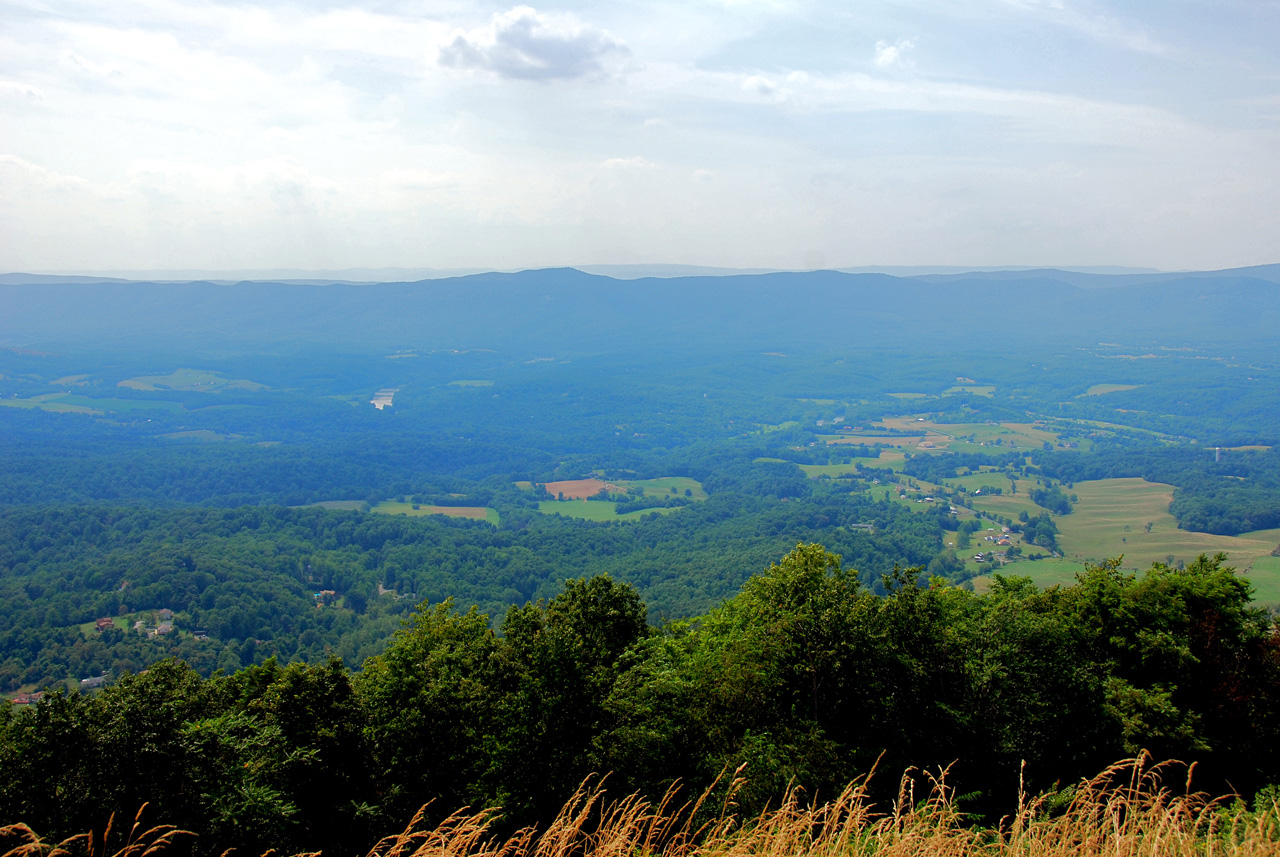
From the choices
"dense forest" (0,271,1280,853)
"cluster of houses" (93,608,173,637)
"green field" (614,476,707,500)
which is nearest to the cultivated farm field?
"dense forest" (0,271,1280,853)

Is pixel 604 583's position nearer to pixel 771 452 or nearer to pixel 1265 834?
pixel 1265 834

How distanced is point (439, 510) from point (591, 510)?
23098mm

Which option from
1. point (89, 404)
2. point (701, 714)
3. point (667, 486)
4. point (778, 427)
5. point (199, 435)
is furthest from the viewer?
point (89, 404)

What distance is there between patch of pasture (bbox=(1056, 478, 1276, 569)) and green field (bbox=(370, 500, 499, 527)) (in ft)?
233

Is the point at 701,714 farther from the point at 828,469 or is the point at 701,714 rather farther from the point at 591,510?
the point at 828,469

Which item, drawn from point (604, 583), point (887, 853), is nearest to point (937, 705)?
point (604, 583)

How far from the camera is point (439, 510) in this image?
351 ft

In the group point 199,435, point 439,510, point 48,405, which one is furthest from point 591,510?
point 48,405

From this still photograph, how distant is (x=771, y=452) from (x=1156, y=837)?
13689cm

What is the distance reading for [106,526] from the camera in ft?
272

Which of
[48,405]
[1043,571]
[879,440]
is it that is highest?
[48,405]

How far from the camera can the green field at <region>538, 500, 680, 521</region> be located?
326ft

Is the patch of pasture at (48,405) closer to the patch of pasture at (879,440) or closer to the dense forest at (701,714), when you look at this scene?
the patch of pasture at (879,440)

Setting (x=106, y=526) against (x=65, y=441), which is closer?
(x=106, y=526)
